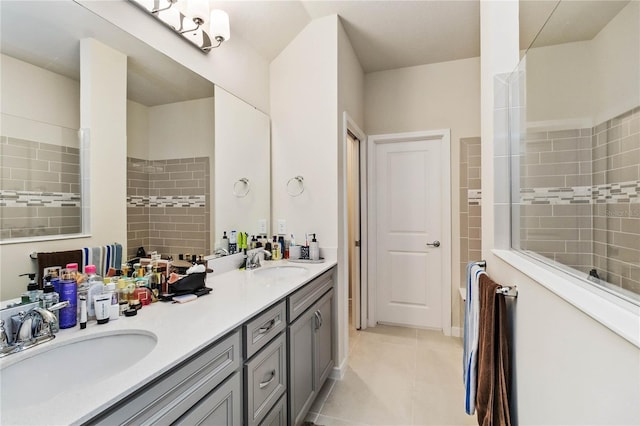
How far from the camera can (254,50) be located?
2.33m

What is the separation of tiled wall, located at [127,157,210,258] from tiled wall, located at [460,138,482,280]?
2435 mm

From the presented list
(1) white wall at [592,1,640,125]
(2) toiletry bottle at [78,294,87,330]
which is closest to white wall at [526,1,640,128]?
(1) white wall at [592,1,640,125]

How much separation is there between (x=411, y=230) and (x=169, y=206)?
2449mm

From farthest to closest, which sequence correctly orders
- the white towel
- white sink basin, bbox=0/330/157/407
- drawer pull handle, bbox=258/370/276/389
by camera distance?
1. the white towel
2. drawer pull handle, bbox=258/370/276/389
3. white sink basin, bbox=0/330/157/407

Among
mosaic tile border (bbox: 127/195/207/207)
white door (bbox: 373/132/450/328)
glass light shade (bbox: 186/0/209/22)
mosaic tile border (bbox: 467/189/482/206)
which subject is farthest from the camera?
white door (bbox: 373/132/450/328)

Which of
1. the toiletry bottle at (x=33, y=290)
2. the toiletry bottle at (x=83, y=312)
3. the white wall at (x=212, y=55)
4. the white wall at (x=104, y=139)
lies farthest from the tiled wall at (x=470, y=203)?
the toiletry bottle at (x=33, y=290)

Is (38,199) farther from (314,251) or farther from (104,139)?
(314,251)

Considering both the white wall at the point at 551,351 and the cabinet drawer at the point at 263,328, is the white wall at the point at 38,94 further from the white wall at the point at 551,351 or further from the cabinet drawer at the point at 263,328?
the white wall at the point at 551,351

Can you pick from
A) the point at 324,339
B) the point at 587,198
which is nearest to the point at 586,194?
the point at 587,198

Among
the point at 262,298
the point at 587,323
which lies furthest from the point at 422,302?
the point at 587,323

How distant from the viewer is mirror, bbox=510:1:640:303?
92cm

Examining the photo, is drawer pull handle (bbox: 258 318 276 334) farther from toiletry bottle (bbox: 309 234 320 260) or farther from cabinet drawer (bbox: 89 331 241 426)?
toiletry bottle (bbox: 309 234 320 260)

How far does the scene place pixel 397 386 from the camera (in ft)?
7.13

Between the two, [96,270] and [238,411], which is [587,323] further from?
[96,270]
